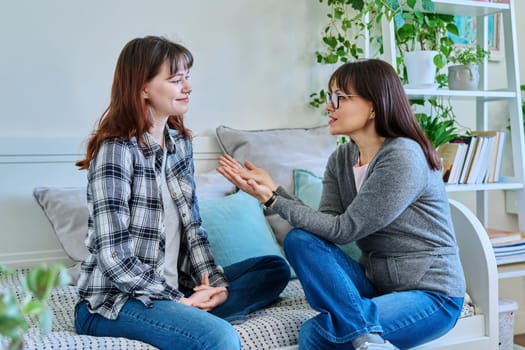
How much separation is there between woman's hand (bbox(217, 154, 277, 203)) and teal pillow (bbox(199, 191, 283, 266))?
0.28 meters

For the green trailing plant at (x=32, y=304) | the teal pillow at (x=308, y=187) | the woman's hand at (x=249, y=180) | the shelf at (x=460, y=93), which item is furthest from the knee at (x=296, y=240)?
the green trailing plant at (x=32, y=304)

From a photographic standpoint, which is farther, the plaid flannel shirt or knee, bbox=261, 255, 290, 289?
knee, bbox=261, 255, 290, 289

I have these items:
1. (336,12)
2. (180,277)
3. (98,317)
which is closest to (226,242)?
(180,277)

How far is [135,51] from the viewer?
156 centimetres

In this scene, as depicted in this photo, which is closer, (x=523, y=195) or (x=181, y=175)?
(x=181, y=175)

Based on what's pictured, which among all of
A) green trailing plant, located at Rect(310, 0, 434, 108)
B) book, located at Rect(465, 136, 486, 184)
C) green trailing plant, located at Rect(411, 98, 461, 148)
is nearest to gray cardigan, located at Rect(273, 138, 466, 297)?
green trailing plant, located at Rect(411, 98, 461, 148)

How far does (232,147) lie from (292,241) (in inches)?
32.4

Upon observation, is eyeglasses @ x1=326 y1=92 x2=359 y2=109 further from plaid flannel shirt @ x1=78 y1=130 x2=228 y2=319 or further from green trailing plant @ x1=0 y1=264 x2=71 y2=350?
green trailing plant @ x1=0 y1=264 x2=71 y2=350

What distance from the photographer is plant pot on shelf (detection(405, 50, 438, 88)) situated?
221 centimetres

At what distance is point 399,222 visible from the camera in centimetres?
159

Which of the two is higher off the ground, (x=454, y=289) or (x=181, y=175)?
(x=181, y=175)

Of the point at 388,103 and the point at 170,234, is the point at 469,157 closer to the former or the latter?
the point at 388,103

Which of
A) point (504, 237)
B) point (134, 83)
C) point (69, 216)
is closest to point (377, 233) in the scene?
point (134, 83)

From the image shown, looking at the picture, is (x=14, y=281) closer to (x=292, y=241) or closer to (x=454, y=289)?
(x=292, y=241)
